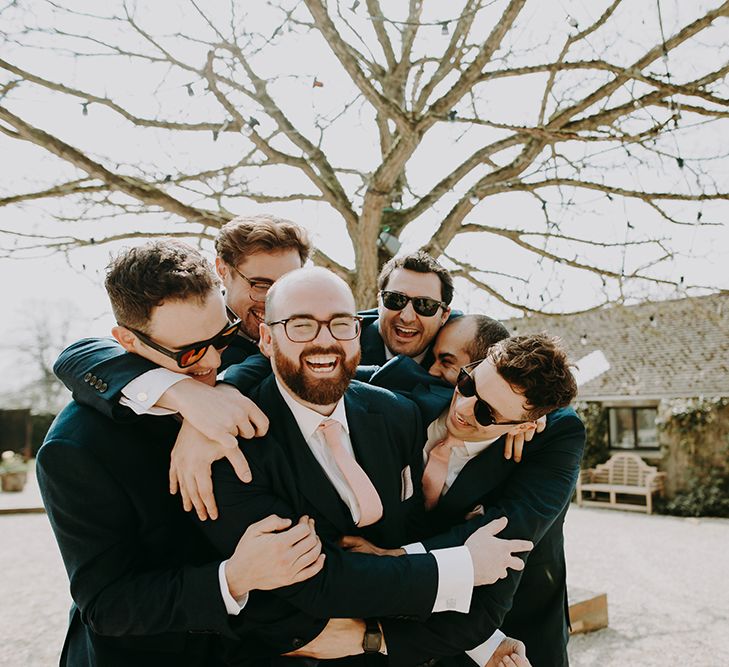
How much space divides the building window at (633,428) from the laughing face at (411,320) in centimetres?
1992

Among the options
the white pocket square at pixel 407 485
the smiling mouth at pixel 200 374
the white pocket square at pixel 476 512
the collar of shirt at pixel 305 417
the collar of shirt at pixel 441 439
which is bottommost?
the white pocket square at pixel 476 512

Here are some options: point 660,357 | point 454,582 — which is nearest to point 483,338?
point 454,582

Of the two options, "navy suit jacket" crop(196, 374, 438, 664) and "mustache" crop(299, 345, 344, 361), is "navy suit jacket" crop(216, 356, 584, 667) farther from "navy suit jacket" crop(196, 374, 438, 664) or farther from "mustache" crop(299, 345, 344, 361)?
"mustache" crop(299, 345, 344, 361)

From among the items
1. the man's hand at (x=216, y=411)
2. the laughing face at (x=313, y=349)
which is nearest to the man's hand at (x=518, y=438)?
the laughing face at (x=313, y=349)

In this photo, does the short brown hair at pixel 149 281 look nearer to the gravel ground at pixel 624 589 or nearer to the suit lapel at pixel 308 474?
the suit lapel at pixel 308 474

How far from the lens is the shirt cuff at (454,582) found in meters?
2.04

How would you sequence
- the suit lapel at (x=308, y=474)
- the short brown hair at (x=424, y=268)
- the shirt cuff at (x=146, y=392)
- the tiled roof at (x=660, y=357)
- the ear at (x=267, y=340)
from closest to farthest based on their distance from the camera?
the shirt cuff at (x=146, y=392), the suit lapel at (x=308, y=474), the ear at (x=267, y=340), the short brown hair at (x=424, y=268), the tiled roof at (x=660, y=357)

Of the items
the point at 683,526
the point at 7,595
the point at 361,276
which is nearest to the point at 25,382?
the point at 7,595

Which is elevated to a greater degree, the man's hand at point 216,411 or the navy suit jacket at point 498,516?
the man's hand at point 216,411

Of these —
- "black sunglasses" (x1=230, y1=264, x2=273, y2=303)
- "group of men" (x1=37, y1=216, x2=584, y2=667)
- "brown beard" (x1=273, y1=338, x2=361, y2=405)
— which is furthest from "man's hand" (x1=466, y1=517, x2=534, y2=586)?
"black sunglasses" (x1=230, y1=264, x2=273, y2=303)

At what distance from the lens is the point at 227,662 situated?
6.88 feet

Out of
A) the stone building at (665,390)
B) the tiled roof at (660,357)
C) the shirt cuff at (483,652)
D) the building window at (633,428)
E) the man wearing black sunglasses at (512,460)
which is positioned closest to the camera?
the man wearing black sunglasses at (512,460)

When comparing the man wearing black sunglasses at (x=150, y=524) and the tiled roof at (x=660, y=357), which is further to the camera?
the tiled roof at (x=660, y=357)

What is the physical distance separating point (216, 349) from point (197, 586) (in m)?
0.73
